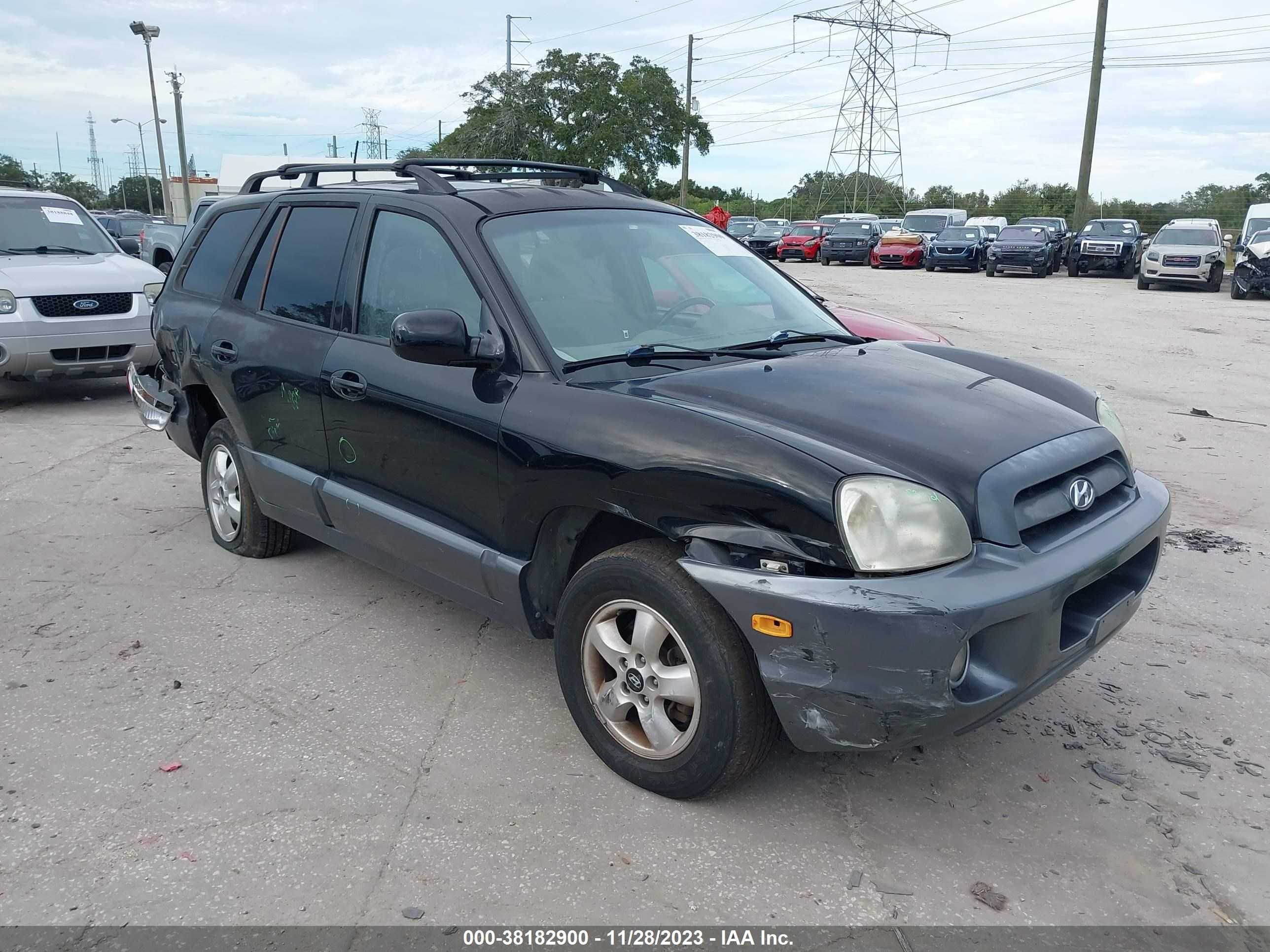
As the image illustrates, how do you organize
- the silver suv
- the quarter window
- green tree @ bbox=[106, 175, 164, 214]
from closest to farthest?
the quarter window < the silver suv < green tree @ bbox=[106, 175, 164, 214]

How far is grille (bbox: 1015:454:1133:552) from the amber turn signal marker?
71cm

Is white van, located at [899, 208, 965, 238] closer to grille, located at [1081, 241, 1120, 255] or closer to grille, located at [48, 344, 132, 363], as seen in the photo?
grille, located at [1081, 241, 1120, 255]

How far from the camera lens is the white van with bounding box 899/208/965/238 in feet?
114

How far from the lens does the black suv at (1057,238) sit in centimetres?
2923

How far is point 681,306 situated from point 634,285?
7.8 inches

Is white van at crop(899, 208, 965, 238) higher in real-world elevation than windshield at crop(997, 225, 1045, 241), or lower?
higher

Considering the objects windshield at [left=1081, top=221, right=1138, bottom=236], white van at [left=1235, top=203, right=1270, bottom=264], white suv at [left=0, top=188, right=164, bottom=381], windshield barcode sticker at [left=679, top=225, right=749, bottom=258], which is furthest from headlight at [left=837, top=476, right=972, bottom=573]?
windshield at [left=1081, top=221, right=1138, bottom=236]

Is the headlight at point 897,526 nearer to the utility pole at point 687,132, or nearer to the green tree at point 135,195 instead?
the utility pole at point 687,132

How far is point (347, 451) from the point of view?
4.00 meters

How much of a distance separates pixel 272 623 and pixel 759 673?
251cm

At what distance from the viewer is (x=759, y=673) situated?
2.74 m

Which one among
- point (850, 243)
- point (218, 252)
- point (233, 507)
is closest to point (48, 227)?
point (218, 252)

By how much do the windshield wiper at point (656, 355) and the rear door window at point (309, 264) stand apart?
136 cm
